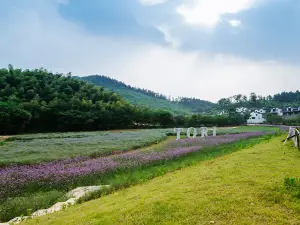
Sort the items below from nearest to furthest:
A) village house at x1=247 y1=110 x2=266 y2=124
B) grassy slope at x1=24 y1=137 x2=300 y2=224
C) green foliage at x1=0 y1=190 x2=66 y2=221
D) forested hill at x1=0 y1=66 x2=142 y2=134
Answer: grassy slope at x1=24 y1=137 x2=300 y2=224 < green foliage at x1=0 y1=190 x2=66 y2=221 < forested hill at x1=0 y1=66 x2=142 y2=134 < village house at x1=247 y1=110 x2=266 y2=124

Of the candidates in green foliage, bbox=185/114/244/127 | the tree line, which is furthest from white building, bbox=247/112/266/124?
the tree line

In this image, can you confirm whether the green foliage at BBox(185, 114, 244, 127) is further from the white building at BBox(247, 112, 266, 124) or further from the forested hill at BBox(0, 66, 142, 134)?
the white building at BBox(247, 112, 266, 124)

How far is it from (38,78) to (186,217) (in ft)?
236

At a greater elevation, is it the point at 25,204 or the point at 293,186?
the point at 293,186

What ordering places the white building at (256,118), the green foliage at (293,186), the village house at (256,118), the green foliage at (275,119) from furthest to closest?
the village house at (256,118) → the white building at (256,118) → the green foliage at (275,119) → the green foliage at (293,186)

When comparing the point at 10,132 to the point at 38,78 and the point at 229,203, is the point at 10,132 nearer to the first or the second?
the point at 38,78

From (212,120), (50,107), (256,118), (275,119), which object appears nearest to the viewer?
(50,107)

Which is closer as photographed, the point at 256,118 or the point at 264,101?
the point at 256,118

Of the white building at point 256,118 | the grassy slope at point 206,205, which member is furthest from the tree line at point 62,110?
the grassy slope at point 206,205

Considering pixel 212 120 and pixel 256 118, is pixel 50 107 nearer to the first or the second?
pixel 212 120

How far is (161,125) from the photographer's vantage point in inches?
2761

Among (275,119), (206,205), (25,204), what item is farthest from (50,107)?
(275,119)

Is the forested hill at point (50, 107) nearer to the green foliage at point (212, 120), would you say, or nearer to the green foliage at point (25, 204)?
the green foliage at point (212, 120)

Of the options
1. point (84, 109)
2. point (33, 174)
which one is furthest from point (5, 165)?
point (84, 109)
